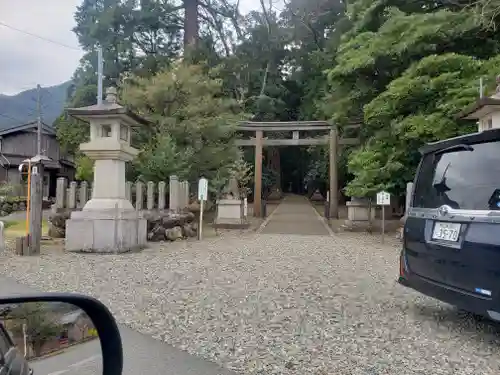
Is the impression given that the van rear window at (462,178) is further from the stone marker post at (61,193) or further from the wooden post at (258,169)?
the wooden post at (258,169)

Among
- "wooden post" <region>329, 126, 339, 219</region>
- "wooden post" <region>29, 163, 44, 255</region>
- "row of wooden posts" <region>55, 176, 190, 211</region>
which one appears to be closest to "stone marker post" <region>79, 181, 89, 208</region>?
"row of wooden posts" <region>55, 176, 190, 211</region>

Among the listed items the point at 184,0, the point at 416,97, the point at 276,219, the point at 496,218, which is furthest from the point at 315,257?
the point at 184,0

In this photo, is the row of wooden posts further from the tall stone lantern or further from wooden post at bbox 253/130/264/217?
wooden post at bbox 253/130/264/217

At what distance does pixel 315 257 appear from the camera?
8672 millimetres

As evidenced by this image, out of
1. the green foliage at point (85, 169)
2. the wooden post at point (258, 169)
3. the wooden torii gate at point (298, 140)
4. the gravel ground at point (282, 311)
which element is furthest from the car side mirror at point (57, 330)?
the wooden post at point (258, 169)

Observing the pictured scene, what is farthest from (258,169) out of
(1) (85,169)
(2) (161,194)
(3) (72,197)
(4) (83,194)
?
(3) (72,197)

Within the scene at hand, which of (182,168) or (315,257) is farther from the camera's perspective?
(182,168)

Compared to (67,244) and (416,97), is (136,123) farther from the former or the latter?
(416,97)

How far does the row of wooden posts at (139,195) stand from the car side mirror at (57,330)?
33.2ft

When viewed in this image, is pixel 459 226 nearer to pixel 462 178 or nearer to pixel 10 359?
pixel 462 178

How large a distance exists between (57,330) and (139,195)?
10261 millimetres

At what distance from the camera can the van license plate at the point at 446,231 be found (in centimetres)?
359

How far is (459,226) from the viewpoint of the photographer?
3.56m

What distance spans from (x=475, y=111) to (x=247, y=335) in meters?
5.55
